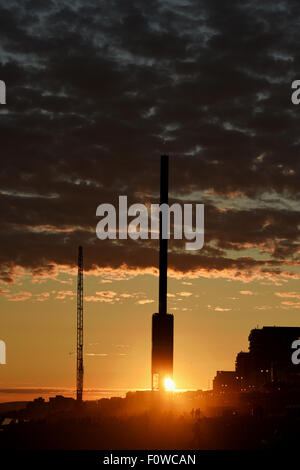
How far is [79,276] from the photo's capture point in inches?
7475

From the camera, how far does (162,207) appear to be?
14975cm

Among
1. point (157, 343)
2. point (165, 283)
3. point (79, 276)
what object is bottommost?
point (157, 343)

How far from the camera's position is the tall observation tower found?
471 ft

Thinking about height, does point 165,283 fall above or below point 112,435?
above

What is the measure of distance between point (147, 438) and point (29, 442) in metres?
12.0

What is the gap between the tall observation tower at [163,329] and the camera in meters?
144

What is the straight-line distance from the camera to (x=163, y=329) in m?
145

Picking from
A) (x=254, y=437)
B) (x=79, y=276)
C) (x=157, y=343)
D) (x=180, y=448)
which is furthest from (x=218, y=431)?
(x=79, y=276)
